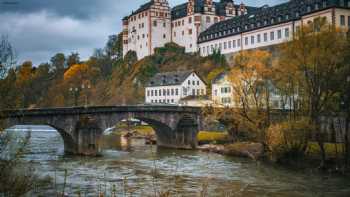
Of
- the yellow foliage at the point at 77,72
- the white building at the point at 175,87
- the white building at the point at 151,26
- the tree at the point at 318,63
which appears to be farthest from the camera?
the yellow foliage at the point at 77,72

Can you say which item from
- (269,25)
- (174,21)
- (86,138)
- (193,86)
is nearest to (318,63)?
(86,138)

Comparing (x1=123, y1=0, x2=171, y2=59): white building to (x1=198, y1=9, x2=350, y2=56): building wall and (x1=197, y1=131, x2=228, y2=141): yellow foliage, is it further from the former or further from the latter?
(x1=197, y1=131, x2=228, y2=141): yellow foliage

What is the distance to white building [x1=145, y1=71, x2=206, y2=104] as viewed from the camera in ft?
259

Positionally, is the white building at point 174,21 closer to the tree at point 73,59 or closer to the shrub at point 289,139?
the tree at point 73,59

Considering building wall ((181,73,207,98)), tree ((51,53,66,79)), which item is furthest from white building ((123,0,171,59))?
tree ((51,53,66,79))

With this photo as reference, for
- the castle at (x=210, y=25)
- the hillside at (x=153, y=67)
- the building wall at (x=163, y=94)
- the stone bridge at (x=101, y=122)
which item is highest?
the castle at (x=210, y=25)

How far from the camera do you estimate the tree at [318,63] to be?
3159 cm

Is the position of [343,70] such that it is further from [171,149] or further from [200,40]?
[200,40]

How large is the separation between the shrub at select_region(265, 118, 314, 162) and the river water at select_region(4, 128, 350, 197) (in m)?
1.64

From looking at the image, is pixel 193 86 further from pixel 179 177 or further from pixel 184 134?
pixel 179 177

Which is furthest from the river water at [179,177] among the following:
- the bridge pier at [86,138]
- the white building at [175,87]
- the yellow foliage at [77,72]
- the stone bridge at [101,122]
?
the yellow foliage at [77,72]

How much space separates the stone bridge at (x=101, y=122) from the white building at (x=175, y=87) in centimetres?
2358

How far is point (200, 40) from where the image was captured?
9575 centimetres

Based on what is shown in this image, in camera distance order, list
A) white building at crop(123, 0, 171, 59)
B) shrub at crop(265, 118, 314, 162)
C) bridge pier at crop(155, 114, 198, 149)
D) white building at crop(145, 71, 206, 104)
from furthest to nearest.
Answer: white building at crop(123, 0, 171, 59) < white building at crop(145, 71, 206, 104) < bridge pier at crop(155, 114, 198, 149) < shrub at crop(265, 118, 314, 162)
